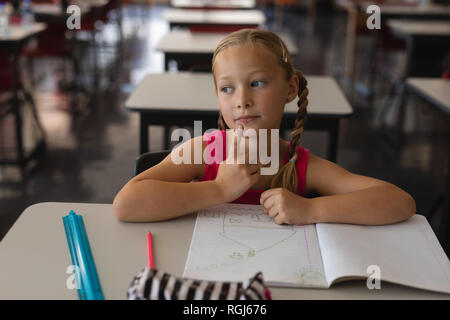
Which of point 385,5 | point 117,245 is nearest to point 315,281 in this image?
point 117,245

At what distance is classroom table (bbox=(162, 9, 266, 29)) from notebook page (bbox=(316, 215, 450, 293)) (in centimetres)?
323

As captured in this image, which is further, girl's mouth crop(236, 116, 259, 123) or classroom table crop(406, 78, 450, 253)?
classroom table crop(406, 78, 450, 253)

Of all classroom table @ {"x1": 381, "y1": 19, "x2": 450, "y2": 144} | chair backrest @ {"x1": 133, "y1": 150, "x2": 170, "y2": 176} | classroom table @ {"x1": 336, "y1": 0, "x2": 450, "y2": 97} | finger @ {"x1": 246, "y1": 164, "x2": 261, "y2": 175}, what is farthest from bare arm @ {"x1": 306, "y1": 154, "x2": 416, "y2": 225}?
classroom table @ {"x1": 336, "y1": 0, "x2": 450, "y2": 97}

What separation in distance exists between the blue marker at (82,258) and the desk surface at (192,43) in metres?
2.09

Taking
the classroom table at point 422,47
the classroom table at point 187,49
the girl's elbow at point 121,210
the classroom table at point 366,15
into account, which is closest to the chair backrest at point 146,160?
the girl's elbow at point 121,210

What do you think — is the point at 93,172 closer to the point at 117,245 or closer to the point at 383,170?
the point at 383,170

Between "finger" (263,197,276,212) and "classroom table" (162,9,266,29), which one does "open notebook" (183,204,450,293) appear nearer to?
"finger" (263,197,276,212)

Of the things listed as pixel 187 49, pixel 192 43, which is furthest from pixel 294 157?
pixel 192 43

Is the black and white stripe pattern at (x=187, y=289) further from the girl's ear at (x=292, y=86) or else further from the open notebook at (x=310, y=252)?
the girl's ear at (x=292, y=86)

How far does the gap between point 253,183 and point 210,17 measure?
376 centimetres

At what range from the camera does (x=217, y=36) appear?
353cm

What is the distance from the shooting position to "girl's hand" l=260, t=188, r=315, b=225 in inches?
40.2
